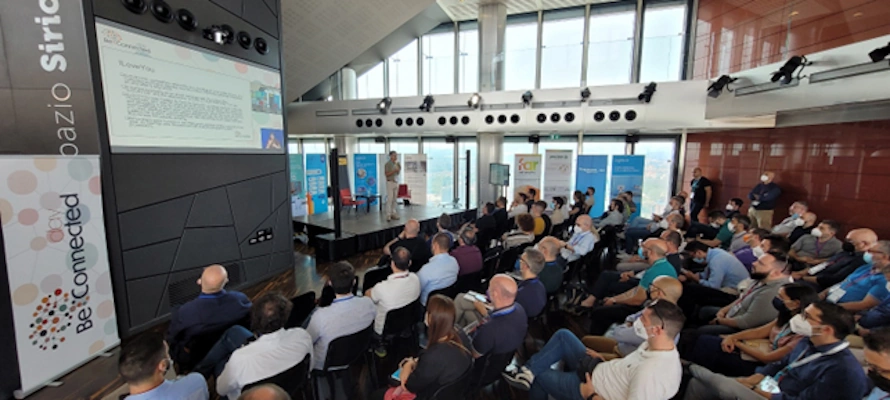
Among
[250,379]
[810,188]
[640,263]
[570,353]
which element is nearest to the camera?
[250,379]

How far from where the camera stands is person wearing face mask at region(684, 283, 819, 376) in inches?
95.8

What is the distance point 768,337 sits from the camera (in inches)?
108

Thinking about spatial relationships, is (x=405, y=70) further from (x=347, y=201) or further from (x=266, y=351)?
(x=266, y=351)

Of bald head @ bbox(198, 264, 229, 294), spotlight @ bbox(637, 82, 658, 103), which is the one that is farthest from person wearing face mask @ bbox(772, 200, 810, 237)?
bald head @ bbox(198, 264, 229, 294)

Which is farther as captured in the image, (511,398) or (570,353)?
(511,398)

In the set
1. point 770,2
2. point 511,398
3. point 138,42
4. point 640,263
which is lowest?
point 511,398

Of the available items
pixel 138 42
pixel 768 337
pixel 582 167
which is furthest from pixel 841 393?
pixel 582 167

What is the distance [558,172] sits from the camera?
9570 mm

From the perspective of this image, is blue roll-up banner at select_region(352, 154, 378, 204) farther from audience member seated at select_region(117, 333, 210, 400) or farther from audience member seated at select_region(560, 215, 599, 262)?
audience member seated at select_region(117, 333, 210, 400)

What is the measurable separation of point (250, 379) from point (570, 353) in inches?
78.5

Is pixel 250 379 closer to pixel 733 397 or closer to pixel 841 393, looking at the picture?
pixel 733 397

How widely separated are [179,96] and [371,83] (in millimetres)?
8578

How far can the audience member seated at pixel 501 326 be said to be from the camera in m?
2.39

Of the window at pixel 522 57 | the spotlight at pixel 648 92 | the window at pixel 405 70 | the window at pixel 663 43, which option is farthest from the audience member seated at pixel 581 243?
the window at pixel 405 70
